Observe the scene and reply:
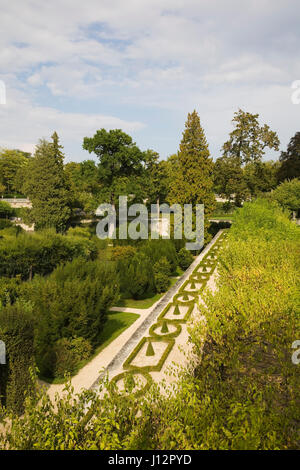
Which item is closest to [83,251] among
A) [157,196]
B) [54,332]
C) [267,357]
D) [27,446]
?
[54,332]

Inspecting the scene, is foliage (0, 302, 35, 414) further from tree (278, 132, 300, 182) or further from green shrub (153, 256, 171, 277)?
tree (278, 132, 300, 182)

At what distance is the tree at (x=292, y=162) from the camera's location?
49.8 m

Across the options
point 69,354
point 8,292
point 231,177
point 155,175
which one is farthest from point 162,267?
point 155,175

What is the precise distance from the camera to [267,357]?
7734 mm

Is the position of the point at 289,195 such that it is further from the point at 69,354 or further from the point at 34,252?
the point at 69,354

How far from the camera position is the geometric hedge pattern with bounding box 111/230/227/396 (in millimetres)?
9023

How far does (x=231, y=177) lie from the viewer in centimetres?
4156

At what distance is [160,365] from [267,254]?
6.68 meters

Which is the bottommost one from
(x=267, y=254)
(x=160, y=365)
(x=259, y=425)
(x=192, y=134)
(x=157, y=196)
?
(x=160, y=365)

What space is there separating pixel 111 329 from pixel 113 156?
27.8m

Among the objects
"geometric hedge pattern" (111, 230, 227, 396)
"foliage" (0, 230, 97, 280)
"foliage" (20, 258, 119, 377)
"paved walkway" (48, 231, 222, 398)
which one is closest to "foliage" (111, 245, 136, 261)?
"foliage" (0, 230, 97, 280)

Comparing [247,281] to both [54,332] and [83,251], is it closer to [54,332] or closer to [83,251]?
[54,332]

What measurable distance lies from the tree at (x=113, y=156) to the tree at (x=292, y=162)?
27.2 metres

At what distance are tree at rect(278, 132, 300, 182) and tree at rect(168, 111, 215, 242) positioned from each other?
24.4 metres
